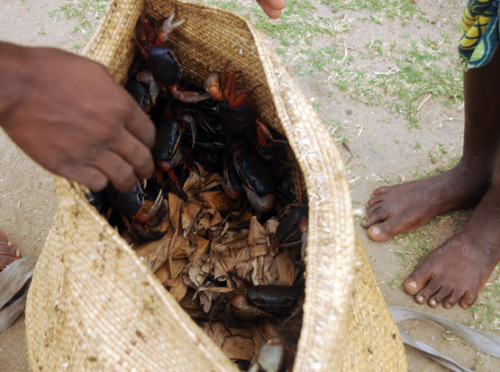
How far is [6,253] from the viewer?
177 centimetres

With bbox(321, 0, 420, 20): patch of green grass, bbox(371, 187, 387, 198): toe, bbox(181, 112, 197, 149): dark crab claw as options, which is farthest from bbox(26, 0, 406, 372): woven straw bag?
bbox(321, 0, 420, 20): patch of green grass

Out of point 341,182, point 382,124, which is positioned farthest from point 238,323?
point 382,124

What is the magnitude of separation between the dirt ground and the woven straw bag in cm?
59

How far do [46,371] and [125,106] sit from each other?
2.40 feet

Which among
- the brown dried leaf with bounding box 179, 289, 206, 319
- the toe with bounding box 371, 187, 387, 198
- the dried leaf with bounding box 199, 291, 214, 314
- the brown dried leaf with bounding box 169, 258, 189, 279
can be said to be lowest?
the brown dried leaf with bounding box 179, 289, 206, 319

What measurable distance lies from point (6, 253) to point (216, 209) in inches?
35.4

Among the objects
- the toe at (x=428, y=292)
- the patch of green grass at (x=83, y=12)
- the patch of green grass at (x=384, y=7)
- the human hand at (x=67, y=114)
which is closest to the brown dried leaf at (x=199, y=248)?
the human hand at (x=67, y=114)

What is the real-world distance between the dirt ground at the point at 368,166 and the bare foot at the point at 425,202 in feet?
0.24

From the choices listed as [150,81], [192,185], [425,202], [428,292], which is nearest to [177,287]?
[192,185]

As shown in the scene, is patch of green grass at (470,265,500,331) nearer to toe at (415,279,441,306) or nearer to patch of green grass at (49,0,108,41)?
toe at (415,279,441,306)

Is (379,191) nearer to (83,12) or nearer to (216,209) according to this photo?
(216,209)

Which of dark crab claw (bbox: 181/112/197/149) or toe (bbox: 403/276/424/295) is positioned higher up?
dark crab claw (bbox: 181/112/197/149)

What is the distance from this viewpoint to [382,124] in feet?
7.32

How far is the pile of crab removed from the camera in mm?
1347
